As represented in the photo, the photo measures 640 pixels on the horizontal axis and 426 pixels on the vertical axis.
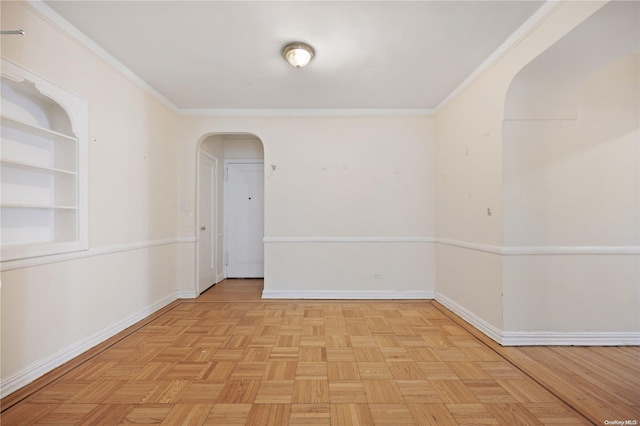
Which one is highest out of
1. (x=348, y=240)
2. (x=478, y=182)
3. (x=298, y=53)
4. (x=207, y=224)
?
(x=298, y=53)

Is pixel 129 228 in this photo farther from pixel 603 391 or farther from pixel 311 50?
pixel 603 391

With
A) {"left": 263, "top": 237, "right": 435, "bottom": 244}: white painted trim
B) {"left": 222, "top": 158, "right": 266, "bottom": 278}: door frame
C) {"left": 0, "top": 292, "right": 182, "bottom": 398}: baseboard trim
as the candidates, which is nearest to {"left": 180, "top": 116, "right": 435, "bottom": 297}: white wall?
{"left": 263, "top": 237, "right": 435, "bottom": 244}: white painted trim

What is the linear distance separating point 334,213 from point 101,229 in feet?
8.00

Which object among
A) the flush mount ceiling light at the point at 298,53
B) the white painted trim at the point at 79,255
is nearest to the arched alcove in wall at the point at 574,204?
the flush mount ceiling light at the point at 298,53

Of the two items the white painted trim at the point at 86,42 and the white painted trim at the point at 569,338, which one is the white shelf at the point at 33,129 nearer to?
the white painted trim at the point at 86,42

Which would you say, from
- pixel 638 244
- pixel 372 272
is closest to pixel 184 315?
pixel 372 272

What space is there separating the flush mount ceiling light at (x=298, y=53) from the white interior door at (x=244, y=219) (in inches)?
103

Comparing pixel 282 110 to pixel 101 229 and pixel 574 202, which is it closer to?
pixel 101 229

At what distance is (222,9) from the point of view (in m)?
1.96

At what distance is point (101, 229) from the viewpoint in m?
2.45

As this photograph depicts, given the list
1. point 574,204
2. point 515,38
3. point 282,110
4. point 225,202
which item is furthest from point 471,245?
point 225,202

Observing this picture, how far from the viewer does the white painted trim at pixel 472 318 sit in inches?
97.9

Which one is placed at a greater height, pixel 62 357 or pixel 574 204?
pixel 574 204

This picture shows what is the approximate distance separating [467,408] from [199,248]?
3.42 metres
